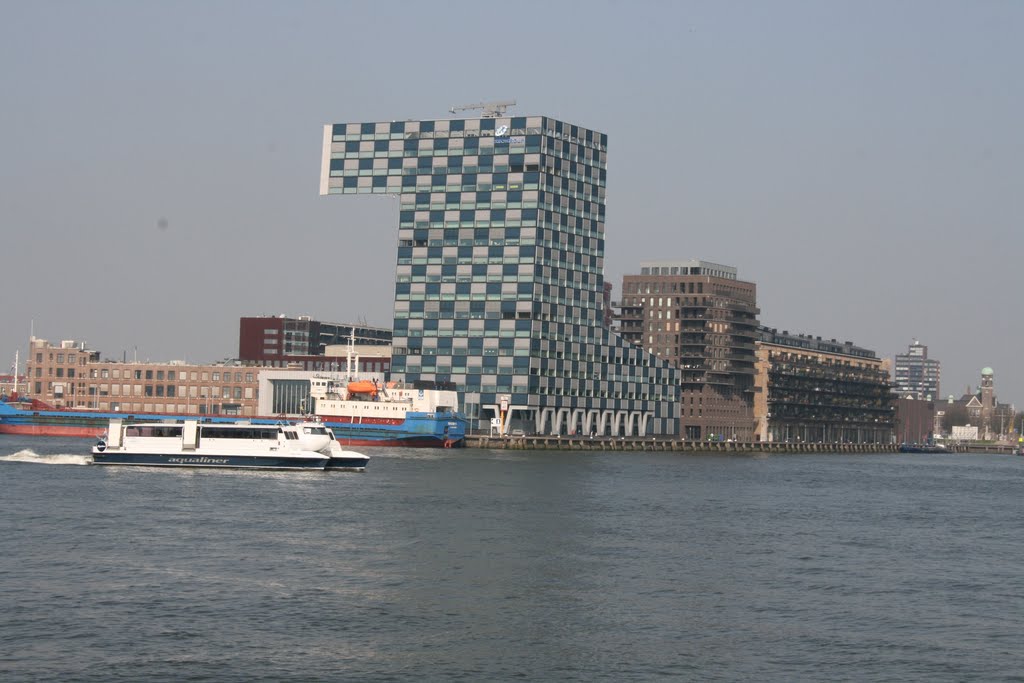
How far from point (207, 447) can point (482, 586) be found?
63166 mm

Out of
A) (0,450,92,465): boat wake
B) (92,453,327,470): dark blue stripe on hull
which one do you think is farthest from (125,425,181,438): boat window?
(0,450,92,465): boat wake

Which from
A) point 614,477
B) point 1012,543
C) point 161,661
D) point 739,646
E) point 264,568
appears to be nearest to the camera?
point 161,661

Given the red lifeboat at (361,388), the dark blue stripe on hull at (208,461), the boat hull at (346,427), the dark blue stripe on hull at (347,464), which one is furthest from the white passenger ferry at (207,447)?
the red lifeboat at (361,388)

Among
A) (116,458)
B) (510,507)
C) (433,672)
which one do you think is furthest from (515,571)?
(116,458)

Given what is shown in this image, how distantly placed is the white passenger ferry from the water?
12.0 metres

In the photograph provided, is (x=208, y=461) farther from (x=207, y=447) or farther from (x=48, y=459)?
(x=48, y=459)

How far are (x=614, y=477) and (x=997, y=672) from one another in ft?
294

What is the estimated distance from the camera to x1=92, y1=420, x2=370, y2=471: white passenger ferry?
114m

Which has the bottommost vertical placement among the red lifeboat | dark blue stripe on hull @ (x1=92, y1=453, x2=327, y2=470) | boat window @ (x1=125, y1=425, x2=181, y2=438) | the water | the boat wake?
the water

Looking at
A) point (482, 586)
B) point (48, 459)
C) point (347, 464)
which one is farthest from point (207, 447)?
point (482, 586)

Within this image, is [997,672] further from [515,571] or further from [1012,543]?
[1012,543]

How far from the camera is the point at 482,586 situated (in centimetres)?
5566

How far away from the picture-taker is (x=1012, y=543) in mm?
78438

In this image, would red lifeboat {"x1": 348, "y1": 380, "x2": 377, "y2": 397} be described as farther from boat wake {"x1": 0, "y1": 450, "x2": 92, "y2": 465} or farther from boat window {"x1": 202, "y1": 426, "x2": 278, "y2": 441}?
boat window {"x1": 202, "y1": 426, "x2": 278, "y2": 441}
